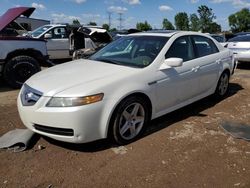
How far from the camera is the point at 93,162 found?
364 cm

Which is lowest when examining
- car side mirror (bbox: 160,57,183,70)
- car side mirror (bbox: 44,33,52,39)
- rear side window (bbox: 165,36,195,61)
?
car side mirror (bbox: 44,33,52,39)

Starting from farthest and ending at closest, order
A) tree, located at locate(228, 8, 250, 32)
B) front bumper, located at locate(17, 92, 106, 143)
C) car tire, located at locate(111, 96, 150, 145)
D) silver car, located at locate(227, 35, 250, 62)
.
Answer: tree, located at locate(228, 8, 250, 32) < silver car, located at locate(227, 35, 250, 62) < car tire, located at locate(111, 96, 150, 145) < front bumper, located at locate(17, 92, 106, 143)

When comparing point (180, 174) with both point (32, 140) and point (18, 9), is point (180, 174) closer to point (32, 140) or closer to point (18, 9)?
point (32, 140)

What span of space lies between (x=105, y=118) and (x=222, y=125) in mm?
2194

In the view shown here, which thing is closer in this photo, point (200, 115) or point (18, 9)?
point (200, 115)

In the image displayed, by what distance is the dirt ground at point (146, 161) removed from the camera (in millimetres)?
3273

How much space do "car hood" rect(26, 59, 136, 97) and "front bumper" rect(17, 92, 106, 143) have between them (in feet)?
0.71

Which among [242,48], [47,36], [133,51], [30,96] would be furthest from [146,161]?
[47,36]

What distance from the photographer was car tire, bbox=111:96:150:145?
3.86m

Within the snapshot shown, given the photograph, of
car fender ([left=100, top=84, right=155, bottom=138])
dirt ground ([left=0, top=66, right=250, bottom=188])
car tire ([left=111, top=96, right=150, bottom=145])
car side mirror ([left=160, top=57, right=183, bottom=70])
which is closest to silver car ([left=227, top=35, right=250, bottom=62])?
dirt ground ([left=0, top=66, right=250, bottom=188])

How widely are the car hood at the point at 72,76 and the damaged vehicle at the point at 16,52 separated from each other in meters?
3.12

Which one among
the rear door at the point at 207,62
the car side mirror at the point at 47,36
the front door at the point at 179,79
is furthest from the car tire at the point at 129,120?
the car side mirror at the point at 47,36

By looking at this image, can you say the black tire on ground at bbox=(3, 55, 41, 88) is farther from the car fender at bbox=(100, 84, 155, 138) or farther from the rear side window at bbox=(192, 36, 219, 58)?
the car fender at bbox=(100, 84, 155, 138)

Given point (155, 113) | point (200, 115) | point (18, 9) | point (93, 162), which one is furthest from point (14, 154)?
point (18, 9)
